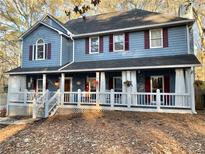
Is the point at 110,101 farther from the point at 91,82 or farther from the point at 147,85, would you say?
the point at 91,82

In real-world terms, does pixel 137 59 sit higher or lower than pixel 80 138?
higher

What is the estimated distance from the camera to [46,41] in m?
16.9

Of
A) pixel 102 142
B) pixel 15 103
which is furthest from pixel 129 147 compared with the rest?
pixel 15 103

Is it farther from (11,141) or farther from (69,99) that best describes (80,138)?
(69,99)

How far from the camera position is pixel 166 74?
47.0 feet

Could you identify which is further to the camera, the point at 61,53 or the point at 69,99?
the point at 61,53

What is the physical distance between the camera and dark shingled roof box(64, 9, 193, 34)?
15266 millimetres

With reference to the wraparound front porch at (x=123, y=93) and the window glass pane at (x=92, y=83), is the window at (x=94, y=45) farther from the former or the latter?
the window glass pane at (x=92, y=83)

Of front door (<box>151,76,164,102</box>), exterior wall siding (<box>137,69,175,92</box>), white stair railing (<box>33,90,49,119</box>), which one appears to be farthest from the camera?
front door (<box>151,76,164,102</box>)

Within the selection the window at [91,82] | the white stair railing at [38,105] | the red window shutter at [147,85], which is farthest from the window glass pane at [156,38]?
the white stair railing at [38,105]

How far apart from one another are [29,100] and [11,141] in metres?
7.08

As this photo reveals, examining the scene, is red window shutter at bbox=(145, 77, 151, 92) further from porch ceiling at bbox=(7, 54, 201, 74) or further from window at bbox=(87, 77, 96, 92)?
window at bbox=(87, 77, 96, 92)

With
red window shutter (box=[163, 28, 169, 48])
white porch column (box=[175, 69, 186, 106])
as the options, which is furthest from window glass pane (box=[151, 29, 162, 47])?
white porch column (box=[175, 69, 186, 106])

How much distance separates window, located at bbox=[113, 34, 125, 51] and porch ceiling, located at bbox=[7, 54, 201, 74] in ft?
3.28
